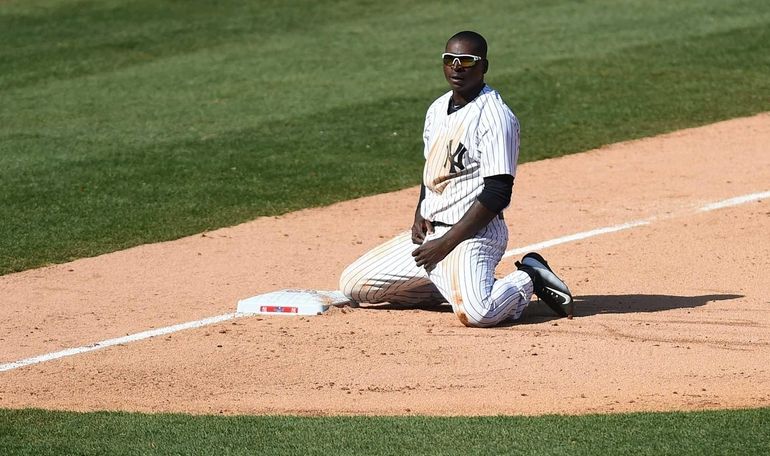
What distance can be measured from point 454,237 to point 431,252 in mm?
160

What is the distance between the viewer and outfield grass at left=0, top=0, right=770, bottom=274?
1010 centimetres

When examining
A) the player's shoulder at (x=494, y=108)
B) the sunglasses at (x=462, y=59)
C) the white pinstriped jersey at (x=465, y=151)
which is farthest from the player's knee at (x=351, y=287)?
the sunglasses at (x=462, y=59)

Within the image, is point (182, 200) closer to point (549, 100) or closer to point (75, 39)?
point (549, 100)

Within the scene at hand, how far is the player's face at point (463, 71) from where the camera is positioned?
693 cm

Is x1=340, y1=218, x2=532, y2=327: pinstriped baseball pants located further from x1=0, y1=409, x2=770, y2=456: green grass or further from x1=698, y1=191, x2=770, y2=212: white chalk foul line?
x1=698, y1=191, x2=770, y2=212: white chalk foul line

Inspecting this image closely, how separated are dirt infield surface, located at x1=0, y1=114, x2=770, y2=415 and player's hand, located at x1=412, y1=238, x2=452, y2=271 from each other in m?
0.34

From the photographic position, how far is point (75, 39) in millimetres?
16016

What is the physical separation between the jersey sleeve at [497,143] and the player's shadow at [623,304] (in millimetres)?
911

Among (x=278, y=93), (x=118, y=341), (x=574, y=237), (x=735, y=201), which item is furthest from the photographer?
(x=278, y=93)

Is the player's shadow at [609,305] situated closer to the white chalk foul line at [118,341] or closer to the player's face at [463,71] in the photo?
the white chalk foul line at [118,341]

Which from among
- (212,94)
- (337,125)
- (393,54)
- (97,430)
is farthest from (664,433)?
(393,54)

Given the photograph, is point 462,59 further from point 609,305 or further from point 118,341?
point 118,341

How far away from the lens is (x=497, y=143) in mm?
6859

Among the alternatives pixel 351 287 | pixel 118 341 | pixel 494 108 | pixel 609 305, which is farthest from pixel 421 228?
pixel 118 341
